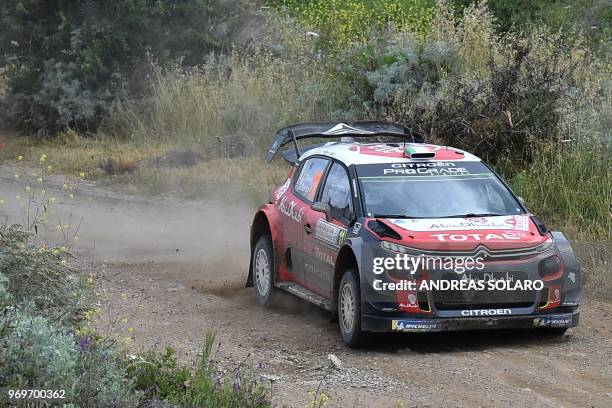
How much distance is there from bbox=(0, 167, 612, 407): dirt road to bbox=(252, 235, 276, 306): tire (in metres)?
0.16

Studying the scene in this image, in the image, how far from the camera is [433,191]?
1056cm

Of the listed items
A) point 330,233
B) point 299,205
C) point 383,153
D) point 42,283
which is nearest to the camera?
point 42,283

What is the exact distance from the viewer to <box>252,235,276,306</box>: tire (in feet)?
38.5

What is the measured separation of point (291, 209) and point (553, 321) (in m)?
2.89

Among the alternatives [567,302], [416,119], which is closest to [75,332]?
[567,302]

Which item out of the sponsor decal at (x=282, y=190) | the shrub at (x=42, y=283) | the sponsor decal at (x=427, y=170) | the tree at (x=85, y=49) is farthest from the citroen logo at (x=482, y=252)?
the tree at (x=85, y=49)

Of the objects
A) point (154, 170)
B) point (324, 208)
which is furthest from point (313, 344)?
point (154, 170)

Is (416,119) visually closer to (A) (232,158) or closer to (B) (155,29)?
(A) (232,158)

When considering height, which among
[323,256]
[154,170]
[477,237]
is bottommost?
[154,170]

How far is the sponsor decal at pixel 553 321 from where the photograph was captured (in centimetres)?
970

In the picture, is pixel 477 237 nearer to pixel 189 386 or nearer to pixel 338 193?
pixel 338 193

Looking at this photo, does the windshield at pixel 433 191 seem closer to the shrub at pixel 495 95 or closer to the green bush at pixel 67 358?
the green bush at pixel 67 358

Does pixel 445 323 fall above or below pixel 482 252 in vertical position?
below

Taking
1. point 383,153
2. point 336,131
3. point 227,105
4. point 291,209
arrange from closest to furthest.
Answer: point 383,153
point 291,209
point 336,131
point 227,105
